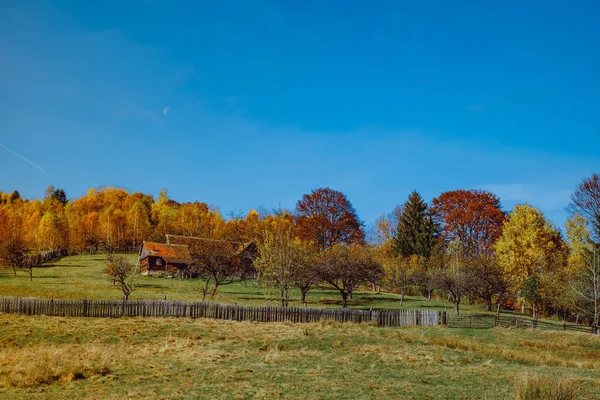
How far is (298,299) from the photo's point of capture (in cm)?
5497

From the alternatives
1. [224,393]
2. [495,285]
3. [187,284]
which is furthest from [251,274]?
[224,393]

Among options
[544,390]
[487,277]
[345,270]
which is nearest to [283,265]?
[345,270]

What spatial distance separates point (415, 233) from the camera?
81938 mm

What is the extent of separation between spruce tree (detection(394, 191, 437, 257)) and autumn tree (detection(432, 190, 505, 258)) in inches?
96.4

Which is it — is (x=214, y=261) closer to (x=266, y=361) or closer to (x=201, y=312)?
(x=201, y=312)

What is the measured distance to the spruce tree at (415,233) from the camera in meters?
79.9

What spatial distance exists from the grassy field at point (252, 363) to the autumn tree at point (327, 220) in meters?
49.7

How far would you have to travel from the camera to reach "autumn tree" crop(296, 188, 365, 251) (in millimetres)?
82938

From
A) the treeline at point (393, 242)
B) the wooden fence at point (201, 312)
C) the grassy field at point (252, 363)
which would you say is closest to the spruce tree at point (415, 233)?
the treeline at point (393, 242)

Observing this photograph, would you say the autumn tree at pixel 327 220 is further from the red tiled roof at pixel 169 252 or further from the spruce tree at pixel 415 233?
the red tiled roof at pixel 169 252

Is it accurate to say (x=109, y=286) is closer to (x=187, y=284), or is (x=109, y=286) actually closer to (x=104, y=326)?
(x=187, y=284)

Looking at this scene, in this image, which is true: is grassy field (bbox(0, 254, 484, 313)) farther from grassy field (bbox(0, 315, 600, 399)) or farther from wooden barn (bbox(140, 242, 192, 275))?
grassy field (bbox(0, 315, 600, 399))

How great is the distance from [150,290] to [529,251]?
1775 inches

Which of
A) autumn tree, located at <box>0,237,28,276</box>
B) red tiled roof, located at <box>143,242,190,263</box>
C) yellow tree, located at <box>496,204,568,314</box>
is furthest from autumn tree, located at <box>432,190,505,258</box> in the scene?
autumn tree, located at <box>0,237,28,276</box>
